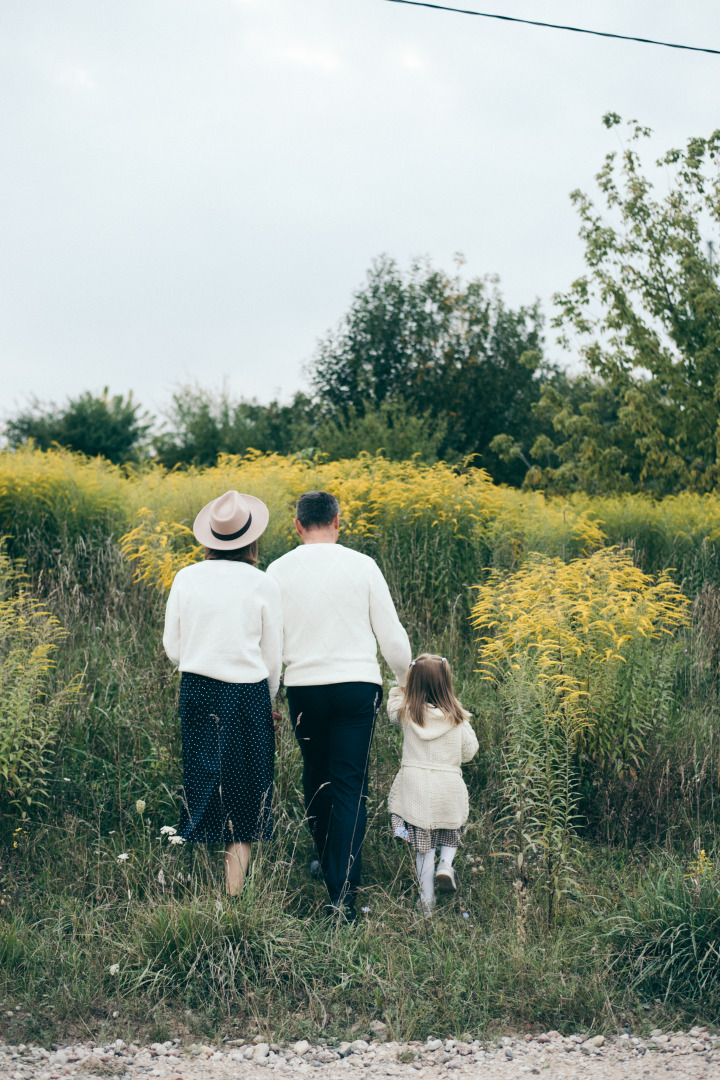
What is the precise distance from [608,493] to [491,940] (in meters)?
9.07

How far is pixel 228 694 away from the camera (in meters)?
3.67

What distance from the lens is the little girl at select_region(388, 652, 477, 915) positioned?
13.1ft

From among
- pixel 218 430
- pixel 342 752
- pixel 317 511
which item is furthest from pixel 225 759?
pixel 218 430

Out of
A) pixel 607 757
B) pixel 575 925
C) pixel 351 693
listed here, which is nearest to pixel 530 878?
pixel 575 925

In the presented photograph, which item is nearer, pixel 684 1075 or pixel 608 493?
pixel 684 1075

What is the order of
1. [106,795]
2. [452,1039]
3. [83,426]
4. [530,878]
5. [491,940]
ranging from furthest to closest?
1. [83,426]
2. [106,795]
3. [530,878]
4. [491,940]
5. [452,1039]

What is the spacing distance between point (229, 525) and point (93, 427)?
18.2 metres

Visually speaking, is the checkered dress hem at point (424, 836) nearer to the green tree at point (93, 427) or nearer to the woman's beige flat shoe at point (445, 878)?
the woman's beige flat shoe at point (445, 878)

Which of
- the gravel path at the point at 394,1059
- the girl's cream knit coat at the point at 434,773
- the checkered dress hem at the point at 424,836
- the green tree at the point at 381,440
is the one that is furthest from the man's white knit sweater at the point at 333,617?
the green tree at the point at 381,440

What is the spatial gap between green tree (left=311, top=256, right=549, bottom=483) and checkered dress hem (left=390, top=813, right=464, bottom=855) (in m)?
14.9

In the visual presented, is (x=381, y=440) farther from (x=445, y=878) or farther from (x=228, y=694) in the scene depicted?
(x=228, y=694)

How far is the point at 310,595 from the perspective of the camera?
3.88 m

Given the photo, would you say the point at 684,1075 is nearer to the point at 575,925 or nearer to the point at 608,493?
the point at 575,925

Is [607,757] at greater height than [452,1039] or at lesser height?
greater
